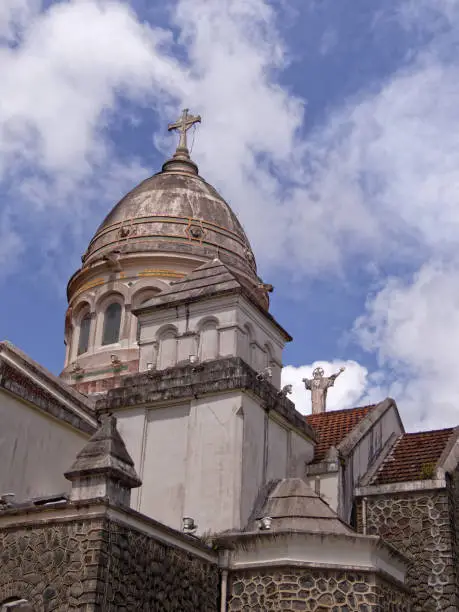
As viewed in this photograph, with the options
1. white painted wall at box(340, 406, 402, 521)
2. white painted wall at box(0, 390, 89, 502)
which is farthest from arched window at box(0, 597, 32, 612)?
white painted wall at box(340, 406, 402, 521)

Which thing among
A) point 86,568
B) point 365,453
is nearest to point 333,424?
point 365,453

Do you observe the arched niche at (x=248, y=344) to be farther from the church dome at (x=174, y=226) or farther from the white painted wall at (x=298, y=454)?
the church dome at (x=174, y=226)

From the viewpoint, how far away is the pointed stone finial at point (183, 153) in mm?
32281

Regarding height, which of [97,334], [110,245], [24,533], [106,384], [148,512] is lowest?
[24,533]

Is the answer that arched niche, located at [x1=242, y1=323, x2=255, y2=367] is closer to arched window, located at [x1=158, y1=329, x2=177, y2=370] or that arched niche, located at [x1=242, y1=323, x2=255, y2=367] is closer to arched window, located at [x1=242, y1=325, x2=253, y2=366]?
arched window, located at [x1=242, y1=325, x2=253, y2=366]

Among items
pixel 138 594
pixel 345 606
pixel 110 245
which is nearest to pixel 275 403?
pixel 345 606

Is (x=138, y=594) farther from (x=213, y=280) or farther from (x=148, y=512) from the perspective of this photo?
(x=213, y=280)

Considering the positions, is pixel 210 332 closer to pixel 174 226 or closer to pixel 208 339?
pixel 208 339

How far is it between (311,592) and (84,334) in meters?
14.2

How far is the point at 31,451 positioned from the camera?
719 inches

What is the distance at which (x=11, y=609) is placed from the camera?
543 inches

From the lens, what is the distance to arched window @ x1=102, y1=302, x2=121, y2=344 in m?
27.4

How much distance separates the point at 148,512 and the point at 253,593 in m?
2.91

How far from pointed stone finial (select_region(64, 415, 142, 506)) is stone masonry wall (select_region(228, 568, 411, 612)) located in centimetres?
331
